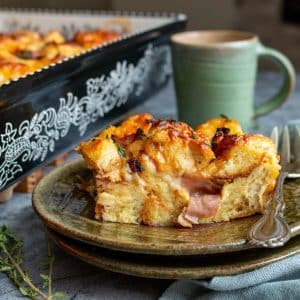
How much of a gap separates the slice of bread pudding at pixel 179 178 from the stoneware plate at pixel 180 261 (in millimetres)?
60

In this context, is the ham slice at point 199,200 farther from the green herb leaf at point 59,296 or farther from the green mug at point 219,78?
the green mug at point 219,78

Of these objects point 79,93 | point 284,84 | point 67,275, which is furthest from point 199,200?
point 284,84

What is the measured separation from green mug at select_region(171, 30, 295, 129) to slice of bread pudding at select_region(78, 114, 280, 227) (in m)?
0.47

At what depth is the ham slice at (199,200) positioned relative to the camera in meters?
0.84

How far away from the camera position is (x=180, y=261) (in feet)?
2.57

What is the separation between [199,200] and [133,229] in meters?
0.09

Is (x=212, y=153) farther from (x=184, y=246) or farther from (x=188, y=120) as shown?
(x=188, y=120)

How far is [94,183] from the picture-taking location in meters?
0.92

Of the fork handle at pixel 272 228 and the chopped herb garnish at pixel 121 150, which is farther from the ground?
the chopped herb garnish at pixel 121 150

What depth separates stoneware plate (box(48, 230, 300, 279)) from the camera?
2.48ft

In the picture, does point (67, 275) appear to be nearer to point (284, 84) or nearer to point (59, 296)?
point (59, 296)

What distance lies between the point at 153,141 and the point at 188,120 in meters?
0.53

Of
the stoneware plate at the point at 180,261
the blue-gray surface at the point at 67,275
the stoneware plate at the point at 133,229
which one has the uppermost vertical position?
the stoneware plate at the point at 133,229

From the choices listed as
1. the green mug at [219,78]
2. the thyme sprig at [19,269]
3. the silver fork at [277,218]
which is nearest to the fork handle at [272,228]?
the silver fork at [277,218]
